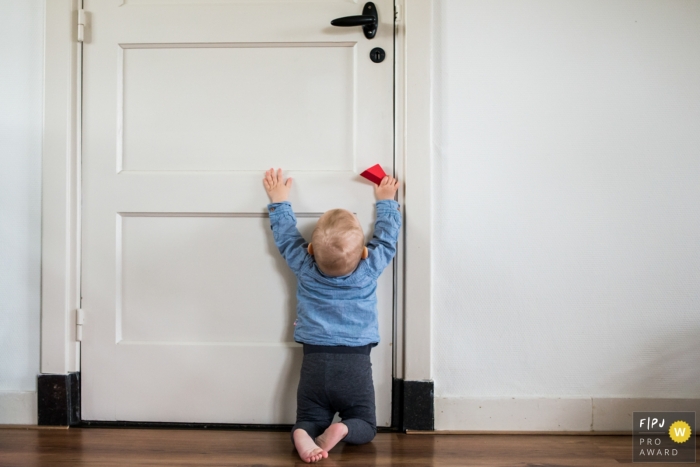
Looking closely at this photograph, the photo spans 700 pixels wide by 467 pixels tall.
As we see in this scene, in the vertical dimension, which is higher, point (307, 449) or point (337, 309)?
point (337, 309)

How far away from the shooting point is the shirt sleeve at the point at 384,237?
154 centimetres

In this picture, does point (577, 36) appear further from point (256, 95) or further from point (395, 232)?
point (256, 95)

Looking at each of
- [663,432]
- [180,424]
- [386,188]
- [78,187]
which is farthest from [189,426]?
[663,432]

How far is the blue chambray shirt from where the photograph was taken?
153cm

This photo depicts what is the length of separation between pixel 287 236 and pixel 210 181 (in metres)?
0.31

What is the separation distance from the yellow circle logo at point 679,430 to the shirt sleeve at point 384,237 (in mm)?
1024

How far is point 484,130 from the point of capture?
5.34ft

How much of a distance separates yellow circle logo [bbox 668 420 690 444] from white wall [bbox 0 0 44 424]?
6.54 feet

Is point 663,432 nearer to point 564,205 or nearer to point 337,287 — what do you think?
point 564,205

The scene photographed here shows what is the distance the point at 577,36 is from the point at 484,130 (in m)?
0.41

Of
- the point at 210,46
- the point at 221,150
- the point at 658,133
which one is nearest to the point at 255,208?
the point at 221,150

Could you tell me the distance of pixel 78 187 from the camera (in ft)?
5.44

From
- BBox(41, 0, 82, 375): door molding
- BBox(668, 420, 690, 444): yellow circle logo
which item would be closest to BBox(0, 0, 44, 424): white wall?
BBox(41, 0, 82, 375): door molding

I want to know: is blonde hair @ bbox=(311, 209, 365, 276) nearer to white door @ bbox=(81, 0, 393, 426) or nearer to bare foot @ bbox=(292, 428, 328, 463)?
white door @ bbox=(81, 0, 393, 426)
